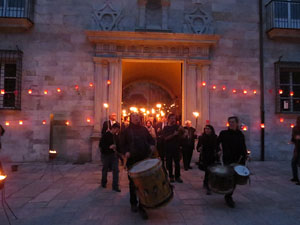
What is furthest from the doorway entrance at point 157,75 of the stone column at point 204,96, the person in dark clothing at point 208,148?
the person in dark clothing at point 208,148

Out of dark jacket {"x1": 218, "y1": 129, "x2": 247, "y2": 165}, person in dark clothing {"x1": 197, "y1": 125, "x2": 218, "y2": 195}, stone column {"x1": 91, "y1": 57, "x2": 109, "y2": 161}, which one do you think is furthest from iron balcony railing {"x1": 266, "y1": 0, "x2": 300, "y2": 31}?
dark jacket {"x1": 218, "y1": 129, "x2": 247, "y2": 165}

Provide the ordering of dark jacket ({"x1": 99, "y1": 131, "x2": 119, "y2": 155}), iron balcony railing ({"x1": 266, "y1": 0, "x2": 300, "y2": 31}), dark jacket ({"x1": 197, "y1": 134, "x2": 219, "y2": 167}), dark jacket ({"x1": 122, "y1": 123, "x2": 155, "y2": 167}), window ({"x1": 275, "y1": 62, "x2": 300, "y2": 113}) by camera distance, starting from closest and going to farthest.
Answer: dark jacket ({"x1": 122, "y1": 123, "x2": 155, "y2": 167}), dark jacket ({"x1": 197, "y1": 134, "x2": 219, "y2": 167}), dark jacket ({"x1": 99, "y1": 131, "x2": 119, "y2": 155}), window ({"x1": 275, "y1": 62, "x2": 300, "y2": 113}), iron balcony railing ({"x1": 266, "y1": 0, "x2": 300, "y2": 31})

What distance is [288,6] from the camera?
987 centimetres

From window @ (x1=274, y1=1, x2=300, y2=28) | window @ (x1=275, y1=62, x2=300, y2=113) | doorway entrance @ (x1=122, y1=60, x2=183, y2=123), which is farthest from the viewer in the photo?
doorway entrance @ (x1=122, y1=60, x2=183, y2=123)

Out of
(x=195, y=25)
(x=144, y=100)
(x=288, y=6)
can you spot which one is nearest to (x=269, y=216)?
(x=195, y=25)

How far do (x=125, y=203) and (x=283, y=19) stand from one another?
33.1 ft

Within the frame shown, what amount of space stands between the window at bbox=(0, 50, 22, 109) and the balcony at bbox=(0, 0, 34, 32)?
3.12 feet

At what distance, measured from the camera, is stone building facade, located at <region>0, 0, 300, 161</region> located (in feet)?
28.5

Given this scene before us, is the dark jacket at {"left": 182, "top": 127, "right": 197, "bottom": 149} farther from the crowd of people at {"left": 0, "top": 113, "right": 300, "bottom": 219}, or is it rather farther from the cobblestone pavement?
the cobblestone pavement

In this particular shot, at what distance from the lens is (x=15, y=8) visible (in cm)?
895

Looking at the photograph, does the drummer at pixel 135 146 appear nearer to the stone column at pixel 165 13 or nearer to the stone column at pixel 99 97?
the stone column at pixel 99 97

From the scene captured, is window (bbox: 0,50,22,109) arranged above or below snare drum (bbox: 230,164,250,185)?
above

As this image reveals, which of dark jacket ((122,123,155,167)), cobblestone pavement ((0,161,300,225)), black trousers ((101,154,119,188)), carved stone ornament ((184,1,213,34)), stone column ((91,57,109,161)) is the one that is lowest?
cobblestone pavement ((0,161,300,225))

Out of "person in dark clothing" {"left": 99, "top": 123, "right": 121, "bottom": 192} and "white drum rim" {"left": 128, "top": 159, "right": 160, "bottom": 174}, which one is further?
"person in dark clothing" {"left": 99, "top": 123, "right": 121, "bottom": 192}
